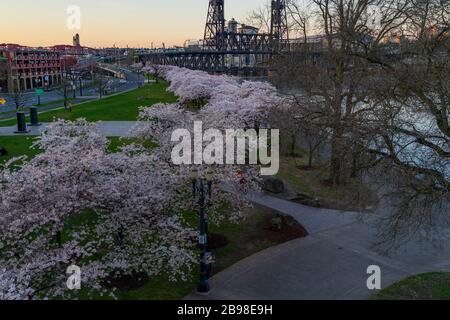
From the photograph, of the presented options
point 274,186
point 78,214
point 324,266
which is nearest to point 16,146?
point 274,186

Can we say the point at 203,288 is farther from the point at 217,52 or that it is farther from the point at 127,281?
the point at 217,52

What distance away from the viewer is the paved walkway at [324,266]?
1320 cm

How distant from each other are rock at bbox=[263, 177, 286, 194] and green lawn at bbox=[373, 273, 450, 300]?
1009 centimetres

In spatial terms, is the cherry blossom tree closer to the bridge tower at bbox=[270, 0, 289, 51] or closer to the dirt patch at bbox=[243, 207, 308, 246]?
the dirt patch at bbox=[243, 207, 308, 246]

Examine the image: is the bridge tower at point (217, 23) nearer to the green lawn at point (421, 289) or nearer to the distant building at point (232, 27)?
the distant building at point (232, 27)

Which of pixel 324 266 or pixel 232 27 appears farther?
pixel 232 27

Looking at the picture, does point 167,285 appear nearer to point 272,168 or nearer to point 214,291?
point 214,291

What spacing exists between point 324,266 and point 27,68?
101829 millimetres

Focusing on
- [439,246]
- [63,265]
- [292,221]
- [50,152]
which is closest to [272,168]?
[292,221]

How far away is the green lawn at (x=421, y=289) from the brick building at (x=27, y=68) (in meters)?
82.1

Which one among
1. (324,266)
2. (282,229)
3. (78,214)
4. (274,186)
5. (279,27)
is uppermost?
(279,27)

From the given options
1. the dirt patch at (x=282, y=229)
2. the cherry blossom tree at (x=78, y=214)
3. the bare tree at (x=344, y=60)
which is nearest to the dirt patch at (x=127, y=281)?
the cherry blossom tree at (x=78, y=214)

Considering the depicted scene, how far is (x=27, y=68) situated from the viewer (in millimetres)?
99438

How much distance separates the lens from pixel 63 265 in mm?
10164
